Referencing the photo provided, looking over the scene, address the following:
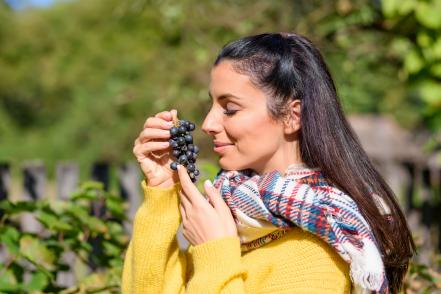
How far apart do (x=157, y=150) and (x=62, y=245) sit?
814 millimetres

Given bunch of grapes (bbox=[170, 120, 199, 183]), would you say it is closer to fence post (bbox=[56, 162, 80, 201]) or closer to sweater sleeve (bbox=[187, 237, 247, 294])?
sweater sleeve (bbox=[187, 237, 247, 294])

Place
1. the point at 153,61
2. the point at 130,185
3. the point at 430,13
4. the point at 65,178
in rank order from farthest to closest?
the point at 153,61 < the point at 130,185 < the point at 65,178 < the point at 430,13

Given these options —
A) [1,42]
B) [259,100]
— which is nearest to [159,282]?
[259,100]

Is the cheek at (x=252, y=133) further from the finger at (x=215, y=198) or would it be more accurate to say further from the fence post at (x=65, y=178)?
the fence post at (x=65, y=178)

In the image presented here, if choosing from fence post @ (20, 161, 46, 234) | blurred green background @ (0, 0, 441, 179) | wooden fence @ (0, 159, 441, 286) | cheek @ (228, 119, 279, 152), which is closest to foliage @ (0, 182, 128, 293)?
cheek @ (228, 119, 279, 152)

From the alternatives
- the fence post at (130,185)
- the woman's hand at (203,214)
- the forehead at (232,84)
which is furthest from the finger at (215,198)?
the fence post at (130,185)

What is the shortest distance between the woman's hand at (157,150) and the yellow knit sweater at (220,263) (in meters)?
0.03

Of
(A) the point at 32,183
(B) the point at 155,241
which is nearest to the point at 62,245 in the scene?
(B) the point at 155,241

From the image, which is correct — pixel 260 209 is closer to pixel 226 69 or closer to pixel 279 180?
pixel 279 180

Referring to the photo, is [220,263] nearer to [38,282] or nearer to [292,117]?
[292,117]

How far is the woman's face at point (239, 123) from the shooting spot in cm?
173

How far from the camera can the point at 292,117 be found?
1.78 metres

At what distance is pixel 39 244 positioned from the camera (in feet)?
7.73

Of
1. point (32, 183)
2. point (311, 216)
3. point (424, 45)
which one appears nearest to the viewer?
point (311, 216)
